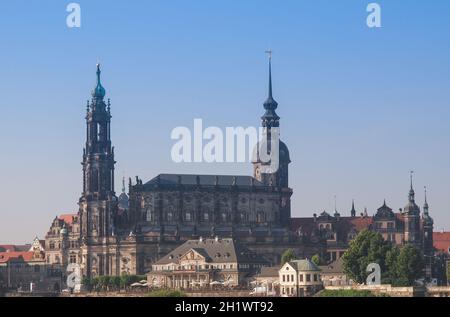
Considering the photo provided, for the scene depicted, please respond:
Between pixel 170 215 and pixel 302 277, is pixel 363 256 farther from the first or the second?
pixel 170 215

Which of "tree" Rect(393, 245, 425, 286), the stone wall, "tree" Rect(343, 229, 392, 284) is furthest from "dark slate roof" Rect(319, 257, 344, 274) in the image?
the stone wall

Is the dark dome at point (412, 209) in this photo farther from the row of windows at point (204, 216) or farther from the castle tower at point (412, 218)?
the row of windows at point (204, 216)

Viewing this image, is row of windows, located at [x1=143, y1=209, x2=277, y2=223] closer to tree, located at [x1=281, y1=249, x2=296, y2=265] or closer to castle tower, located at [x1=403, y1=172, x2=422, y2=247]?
tree, located at [x1=281, y1=249, x2=296, y2=265]

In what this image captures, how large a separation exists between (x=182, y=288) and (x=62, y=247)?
31.5 m

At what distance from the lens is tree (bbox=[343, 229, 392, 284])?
16888cm

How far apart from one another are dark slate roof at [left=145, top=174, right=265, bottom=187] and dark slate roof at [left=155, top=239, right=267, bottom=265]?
34.6ft

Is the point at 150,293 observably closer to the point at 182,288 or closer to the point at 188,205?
the point at 182,288

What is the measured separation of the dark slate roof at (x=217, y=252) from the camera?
179500 millimetres

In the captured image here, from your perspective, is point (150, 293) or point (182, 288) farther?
point (182, 288)

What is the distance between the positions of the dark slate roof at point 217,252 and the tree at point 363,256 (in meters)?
11.7

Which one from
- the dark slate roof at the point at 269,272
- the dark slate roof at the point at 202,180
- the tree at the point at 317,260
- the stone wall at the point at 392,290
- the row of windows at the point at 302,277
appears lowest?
the stone wall at the point at 392,290

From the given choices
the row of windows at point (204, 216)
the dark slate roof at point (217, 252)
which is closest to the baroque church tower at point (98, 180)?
the row of windows at point (204, 216)
